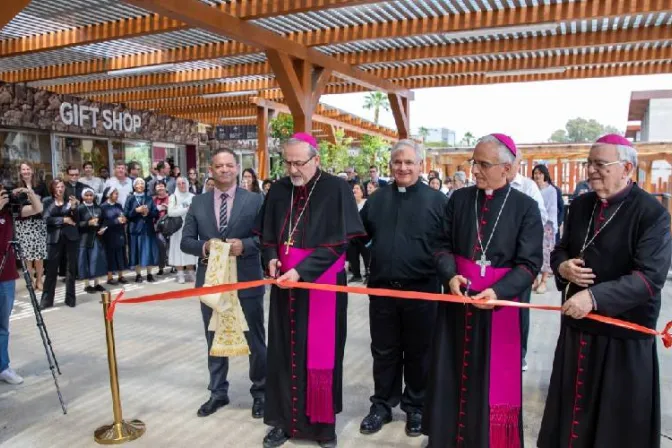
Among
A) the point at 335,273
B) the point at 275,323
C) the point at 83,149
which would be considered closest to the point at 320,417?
the point at 275,323

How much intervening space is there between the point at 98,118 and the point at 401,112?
25.5 feet

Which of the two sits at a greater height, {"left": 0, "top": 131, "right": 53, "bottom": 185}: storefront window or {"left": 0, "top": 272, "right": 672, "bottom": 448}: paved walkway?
{"left": 0, "top": 131, "right": 53, "bottom": 185}: storefront window

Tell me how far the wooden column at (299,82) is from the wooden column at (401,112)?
337 centimetres

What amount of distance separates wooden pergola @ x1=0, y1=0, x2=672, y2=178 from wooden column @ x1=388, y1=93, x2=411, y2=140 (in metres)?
0.03

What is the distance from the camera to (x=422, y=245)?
339 centimetres

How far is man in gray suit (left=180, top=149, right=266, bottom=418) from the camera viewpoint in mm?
Result: 3633

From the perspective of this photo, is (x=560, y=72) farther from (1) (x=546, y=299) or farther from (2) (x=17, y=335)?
(2) (x=17, y=335)

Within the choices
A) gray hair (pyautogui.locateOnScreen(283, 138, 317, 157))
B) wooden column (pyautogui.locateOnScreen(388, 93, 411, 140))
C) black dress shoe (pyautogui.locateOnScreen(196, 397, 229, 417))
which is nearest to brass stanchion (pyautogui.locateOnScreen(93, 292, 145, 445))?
black dress shoe (pyautogui.locateOnScreen(196, 397, 229, 417))

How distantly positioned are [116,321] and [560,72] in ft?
31.8

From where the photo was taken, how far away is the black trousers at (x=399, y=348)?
3449mm

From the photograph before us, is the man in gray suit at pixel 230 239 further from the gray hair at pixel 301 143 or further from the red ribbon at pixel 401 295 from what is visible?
the gray hair at pixel 301 143

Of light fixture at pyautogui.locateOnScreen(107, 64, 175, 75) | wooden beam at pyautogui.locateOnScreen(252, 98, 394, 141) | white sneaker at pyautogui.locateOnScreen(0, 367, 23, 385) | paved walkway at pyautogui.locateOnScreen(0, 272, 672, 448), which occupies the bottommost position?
paved walkway at pyautogui.locateOnScreen(0, 272, 672, 448)

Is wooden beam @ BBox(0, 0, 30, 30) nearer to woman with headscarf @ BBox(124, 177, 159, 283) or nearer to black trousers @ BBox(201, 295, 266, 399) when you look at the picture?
black trousers @ BBox(201, 295, 266, 399)

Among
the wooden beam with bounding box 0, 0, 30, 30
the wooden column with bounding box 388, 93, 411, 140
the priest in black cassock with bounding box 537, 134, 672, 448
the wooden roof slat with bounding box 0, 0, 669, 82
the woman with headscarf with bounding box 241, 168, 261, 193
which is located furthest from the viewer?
the wooden column with bounding box 388, 93, 411, 140
